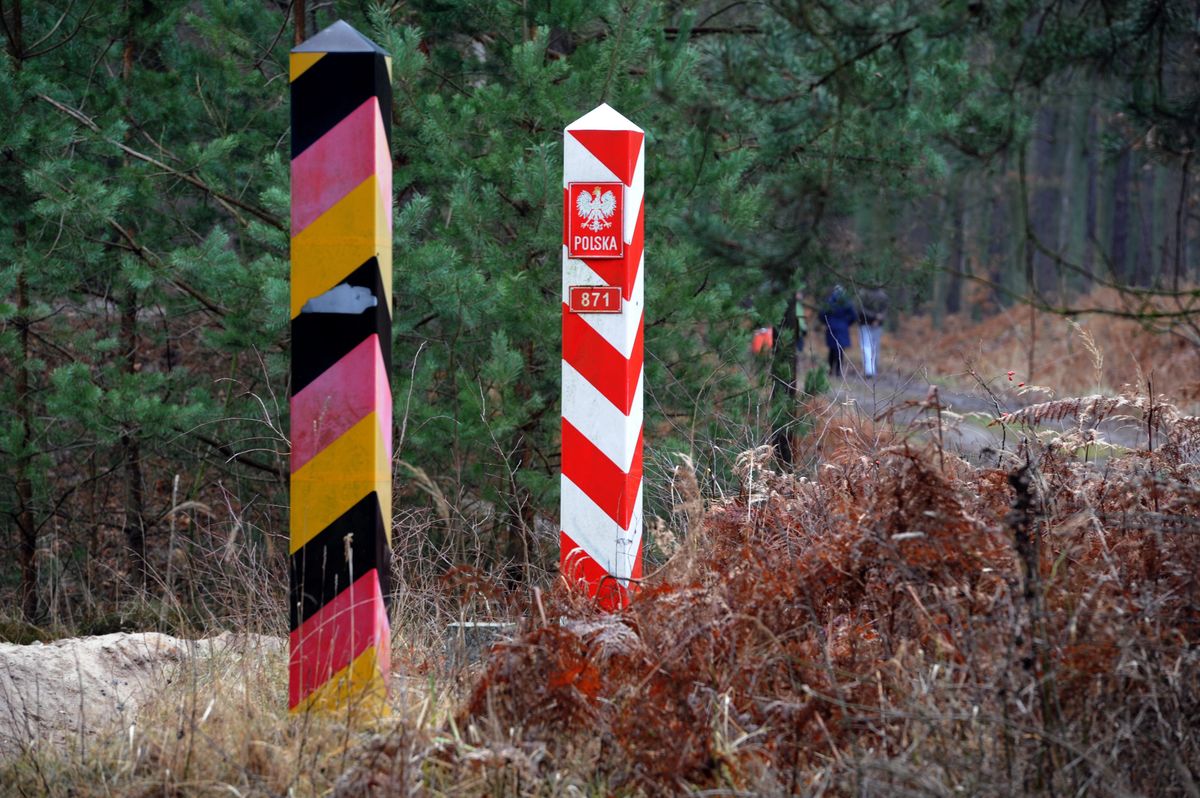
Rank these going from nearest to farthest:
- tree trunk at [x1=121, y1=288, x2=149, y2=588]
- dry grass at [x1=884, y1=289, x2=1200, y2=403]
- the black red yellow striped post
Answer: the black red yellow striped post, tree trunk at [x1=121, y1=288, x2=149, y2=588], dry grass at [x1=884, y1=289, x2=1200, y2=403]

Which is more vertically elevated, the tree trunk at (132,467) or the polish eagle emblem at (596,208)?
the polish eagle emblem at (596,208)

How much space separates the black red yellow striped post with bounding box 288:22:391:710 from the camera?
3549 millimetres

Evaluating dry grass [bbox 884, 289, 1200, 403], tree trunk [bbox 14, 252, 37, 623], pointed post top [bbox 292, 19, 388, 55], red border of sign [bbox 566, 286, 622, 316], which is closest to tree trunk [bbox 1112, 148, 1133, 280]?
dry grass [bbox 884, 289, 1200, 403]

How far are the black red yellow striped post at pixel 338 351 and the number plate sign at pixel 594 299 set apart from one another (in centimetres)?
162

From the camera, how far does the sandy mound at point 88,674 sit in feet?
14.3

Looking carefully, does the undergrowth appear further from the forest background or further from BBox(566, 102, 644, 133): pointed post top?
BBox(566, 102, 644, 133): pointed post top

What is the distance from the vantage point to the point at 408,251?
24.1 feet

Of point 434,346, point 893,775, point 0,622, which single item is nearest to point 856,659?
point 893,775

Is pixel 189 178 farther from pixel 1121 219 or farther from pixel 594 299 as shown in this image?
pixel 1121 219

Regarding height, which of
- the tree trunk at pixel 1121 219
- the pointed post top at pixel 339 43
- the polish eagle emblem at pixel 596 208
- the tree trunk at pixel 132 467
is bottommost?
the tree trunk at pixel 1121 219

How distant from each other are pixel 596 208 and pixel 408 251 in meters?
2.44

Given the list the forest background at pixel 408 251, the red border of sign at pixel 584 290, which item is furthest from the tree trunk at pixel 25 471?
the red border of sign at pixel 584 290

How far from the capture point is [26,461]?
28.0ft

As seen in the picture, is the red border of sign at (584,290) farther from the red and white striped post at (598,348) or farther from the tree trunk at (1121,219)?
the tree trunk at (1121,219)
